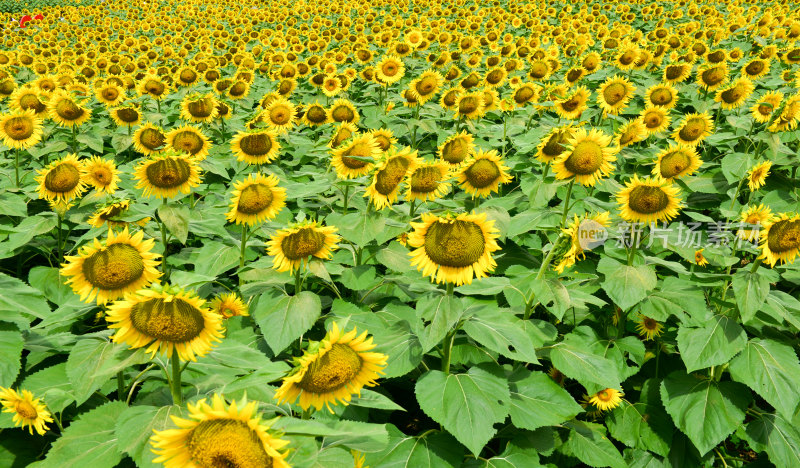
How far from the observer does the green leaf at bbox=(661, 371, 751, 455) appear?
316 cm

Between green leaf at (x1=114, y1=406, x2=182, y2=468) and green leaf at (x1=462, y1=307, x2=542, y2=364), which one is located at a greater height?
green leaf at (x1=114, y1=406, x2=182, y2=468)

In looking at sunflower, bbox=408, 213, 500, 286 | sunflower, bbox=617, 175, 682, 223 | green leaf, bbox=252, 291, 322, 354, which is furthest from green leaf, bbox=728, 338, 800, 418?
green leaf, bbox=252, 291, 322, 354

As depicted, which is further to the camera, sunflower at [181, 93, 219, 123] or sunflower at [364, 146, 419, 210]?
sunflower at [181, 93, 219, 123]

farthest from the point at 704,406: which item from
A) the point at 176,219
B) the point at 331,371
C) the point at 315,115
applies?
the point at 315,115

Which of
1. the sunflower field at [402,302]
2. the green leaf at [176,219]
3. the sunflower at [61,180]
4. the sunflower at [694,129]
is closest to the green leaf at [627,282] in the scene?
the sunflower field at [402,302]

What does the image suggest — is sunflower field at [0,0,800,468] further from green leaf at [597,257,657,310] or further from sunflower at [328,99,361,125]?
sunflower at [328,99,361,125]

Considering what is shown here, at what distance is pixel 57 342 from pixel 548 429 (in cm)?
274

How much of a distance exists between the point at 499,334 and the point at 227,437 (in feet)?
5.05

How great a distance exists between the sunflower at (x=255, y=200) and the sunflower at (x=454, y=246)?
1256 millimetres

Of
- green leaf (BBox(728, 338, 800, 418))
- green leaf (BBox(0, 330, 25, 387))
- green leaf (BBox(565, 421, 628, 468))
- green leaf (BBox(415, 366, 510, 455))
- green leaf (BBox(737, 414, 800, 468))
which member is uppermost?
green leaf (BBox(0, 330, 25, 387))

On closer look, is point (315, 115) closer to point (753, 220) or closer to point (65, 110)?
point (65, 110)

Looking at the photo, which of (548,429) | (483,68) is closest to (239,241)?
(548,429)

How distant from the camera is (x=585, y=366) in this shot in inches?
118

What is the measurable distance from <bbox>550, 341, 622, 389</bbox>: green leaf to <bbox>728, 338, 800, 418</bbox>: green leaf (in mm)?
814
